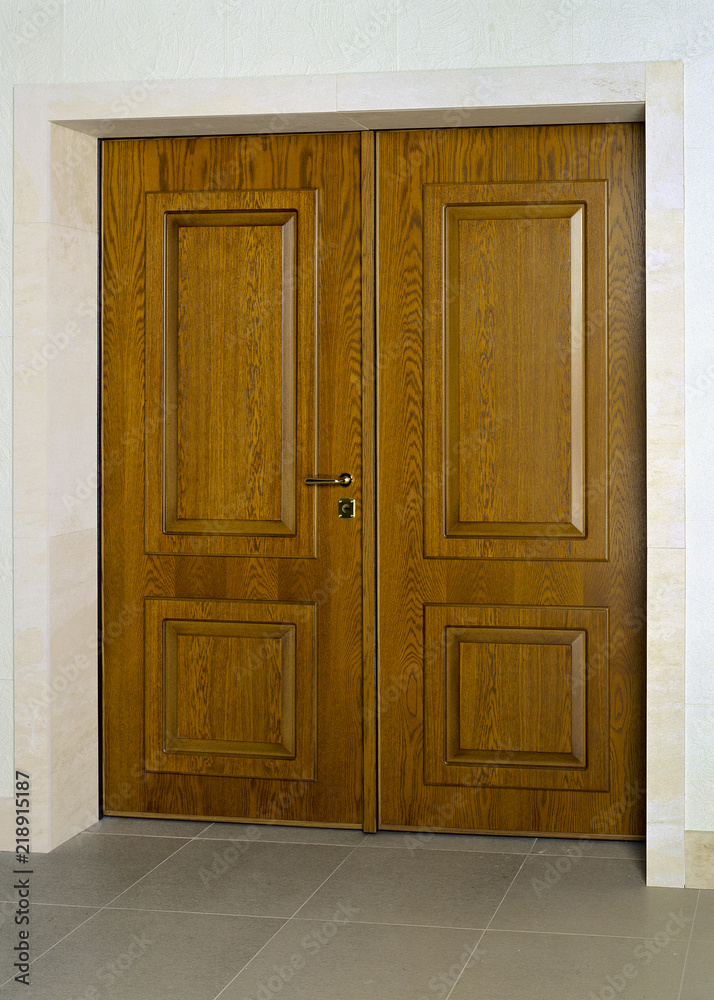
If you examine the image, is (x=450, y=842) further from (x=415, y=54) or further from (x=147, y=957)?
(x=415, y=54)

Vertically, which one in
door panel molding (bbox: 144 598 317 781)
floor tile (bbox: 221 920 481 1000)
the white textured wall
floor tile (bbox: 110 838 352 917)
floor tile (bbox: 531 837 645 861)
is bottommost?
floor tile (bbox: 221 920 481 1000)

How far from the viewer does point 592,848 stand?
322 cm

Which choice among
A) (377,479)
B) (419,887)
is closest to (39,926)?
(419,887)

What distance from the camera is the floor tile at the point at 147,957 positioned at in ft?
7.78

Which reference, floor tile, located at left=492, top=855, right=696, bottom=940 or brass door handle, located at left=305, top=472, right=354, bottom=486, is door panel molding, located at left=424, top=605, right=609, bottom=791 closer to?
floor tile, located at left=492, top=855, right=696, bottom=940

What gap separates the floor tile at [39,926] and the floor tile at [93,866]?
0.05 m

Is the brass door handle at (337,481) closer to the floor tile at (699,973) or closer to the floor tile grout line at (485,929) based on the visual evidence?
the floor tile grout line at (485,929)

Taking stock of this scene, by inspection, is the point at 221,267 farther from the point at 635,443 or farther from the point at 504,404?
the point at 635,443

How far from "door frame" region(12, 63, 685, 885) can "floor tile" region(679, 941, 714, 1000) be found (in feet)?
1.32

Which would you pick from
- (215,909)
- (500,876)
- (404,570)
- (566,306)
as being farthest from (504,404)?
(215,909)

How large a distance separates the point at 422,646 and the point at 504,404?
0.77m

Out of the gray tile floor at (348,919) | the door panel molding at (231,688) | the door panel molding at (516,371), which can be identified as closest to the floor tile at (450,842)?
the gray tile floor at (348,919)

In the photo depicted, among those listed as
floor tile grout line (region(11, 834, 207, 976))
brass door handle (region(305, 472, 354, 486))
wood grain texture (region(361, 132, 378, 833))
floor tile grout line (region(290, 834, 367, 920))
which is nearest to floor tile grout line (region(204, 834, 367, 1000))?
floor tile grout line (region(290, 834, 367, 920))

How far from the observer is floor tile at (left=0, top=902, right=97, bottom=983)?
8.38 ft
